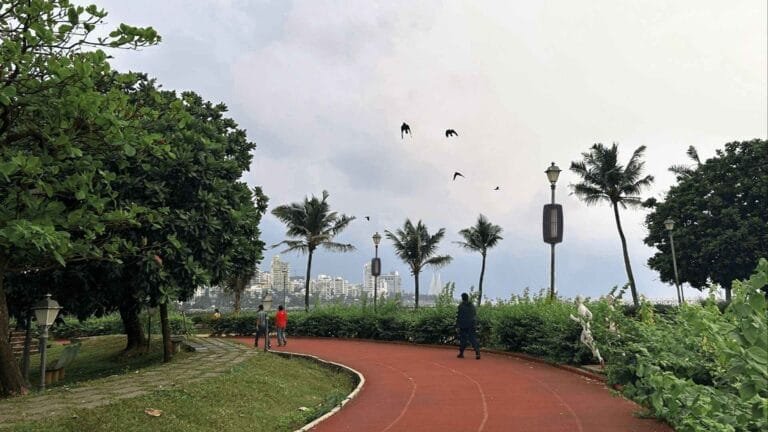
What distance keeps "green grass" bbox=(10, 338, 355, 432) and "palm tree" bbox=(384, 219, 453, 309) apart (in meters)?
40.4

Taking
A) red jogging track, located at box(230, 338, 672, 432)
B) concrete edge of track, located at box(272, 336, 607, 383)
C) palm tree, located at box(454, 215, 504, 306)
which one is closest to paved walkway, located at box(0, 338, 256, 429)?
red jogging track, located at box(230, 338, 672, 432)

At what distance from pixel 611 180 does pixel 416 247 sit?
753 inches

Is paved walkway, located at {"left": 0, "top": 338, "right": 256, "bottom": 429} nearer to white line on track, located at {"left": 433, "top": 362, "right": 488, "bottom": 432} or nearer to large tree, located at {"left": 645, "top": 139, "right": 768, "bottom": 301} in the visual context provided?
white line on track, located at {"left": 433, "top": 362, "right": 488, "bottom": 432}

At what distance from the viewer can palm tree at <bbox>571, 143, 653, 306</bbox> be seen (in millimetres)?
41250

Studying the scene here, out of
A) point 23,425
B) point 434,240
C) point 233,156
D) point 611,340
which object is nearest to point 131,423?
point 23,425

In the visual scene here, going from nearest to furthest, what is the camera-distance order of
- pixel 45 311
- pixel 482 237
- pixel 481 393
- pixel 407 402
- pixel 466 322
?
pixel 407 402
pixel 481 393
pixel 45 311
pixel 466 322
pixel 482 237

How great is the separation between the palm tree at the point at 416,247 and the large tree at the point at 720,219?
19.3 metres

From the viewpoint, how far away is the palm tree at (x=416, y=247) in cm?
5294

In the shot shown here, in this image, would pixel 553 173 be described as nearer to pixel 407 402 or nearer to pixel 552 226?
pixel 552 226

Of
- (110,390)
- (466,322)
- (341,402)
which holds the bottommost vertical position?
(341,402)

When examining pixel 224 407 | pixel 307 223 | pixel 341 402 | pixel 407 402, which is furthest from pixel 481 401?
pixel 307 223

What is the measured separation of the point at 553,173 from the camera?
17.1 meters

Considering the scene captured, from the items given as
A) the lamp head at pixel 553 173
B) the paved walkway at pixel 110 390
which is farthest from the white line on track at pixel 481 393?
the lamp head at pixel 553 173

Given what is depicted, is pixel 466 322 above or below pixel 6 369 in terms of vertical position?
above
